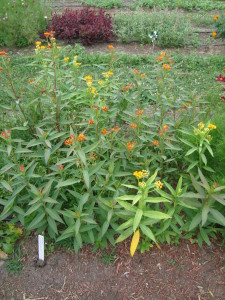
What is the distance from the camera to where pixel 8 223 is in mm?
2480

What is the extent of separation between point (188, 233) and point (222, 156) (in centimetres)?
66

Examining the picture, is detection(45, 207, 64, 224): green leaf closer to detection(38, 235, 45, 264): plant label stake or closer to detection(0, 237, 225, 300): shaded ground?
detection(38, 235, 45, 264): plant label stake

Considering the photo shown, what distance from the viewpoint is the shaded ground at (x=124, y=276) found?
2236mm

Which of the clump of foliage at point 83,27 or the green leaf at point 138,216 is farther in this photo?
the clump of foliage at point 83,27

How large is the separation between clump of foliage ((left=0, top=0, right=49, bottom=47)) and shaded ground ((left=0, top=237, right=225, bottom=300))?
4538mm

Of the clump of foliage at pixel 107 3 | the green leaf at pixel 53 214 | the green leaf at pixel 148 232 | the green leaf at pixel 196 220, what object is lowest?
the green leaf at pixel 196 220

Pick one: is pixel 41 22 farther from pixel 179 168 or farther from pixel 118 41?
pixel 179 168

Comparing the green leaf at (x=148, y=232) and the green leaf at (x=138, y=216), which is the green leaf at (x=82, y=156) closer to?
the green leaf at (x=138, y=216)

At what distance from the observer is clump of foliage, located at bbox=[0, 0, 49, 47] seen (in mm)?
5887

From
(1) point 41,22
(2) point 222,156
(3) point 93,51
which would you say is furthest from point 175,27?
(2) point 222,156

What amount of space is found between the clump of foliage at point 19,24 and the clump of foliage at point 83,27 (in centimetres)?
30

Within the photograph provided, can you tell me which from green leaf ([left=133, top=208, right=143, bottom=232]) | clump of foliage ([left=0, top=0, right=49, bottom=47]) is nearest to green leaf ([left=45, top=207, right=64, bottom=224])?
green leaf ([left=133, top=208, right=143, bottom=232])

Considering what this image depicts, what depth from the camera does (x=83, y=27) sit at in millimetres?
5938

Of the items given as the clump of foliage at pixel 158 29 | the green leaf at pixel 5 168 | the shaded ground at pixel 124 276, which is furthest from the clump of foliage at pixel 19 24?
the shaded ground at pixel 124 276
